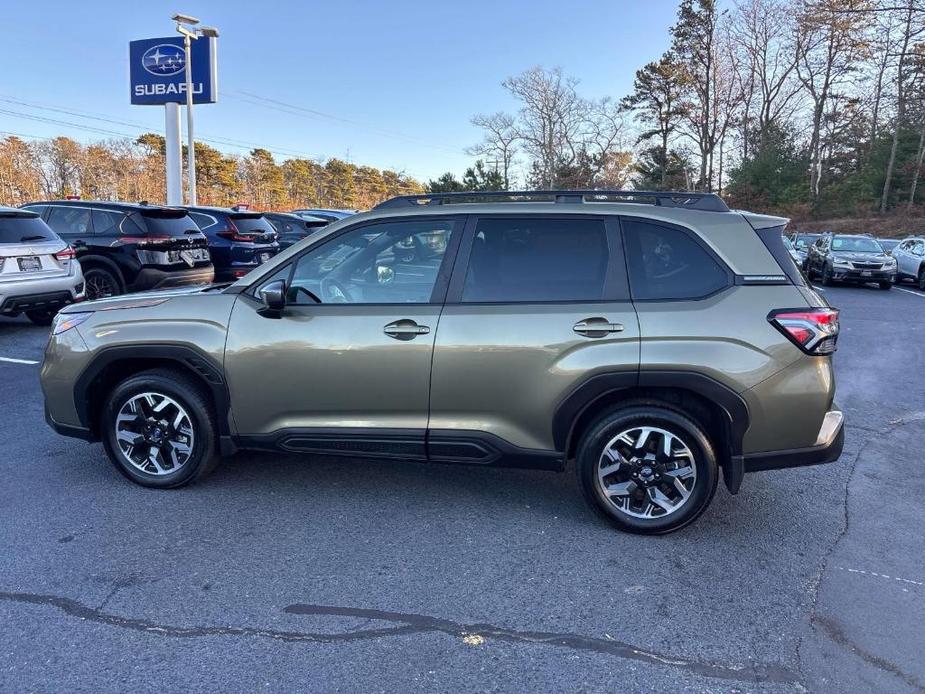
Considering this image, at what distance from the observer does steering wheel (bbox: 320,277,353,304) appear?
12.7 feet

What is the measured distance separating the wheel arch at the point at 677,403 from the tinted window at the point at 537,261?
50 centimetres

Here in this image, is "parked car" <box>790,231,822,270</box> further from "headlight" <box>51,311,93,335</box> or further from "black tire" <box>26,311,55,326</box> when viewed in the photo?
"headlight" <box>51,311,93,335</box>

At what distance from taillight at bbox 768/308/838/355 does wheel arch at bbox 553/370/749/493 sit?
41 centimetres

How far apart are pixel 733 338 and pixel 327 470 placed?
2712 mm

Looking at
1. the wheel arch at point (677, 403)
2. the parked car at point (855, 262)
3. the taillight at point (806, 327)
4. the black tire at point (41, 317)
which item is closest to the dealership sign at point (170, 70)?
the black tire at point (41, 317)

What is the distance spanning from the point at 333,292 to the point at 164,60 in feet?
81.4

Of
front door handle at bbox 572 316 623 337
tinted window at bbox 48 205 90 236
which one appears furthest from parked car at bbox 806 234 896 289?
tinted window at bbox 48 205 90 236

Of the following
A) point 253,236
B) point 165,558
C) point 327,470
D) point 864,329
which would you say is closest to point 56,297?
point 253,236

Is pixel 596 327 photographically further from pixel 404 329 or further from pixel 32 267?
pixel 32 267

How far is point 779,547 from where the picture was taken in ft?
11.6

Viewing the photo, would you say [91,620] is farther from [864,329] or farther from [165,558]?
[864,329]

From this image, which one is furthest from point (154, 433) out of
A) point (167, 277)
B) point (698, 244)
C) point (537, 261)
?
point (167, 277)

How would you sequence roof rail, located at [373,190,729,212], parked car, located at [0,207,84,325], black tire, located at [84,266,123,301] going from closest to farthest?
1. roof rail, located at [373,190,729,212]
2. parked car, located at [0,207,84,325]
3. black tire, located at [84,266,123,301]

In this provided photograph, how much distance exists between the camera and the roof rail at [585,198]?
3791 mm
